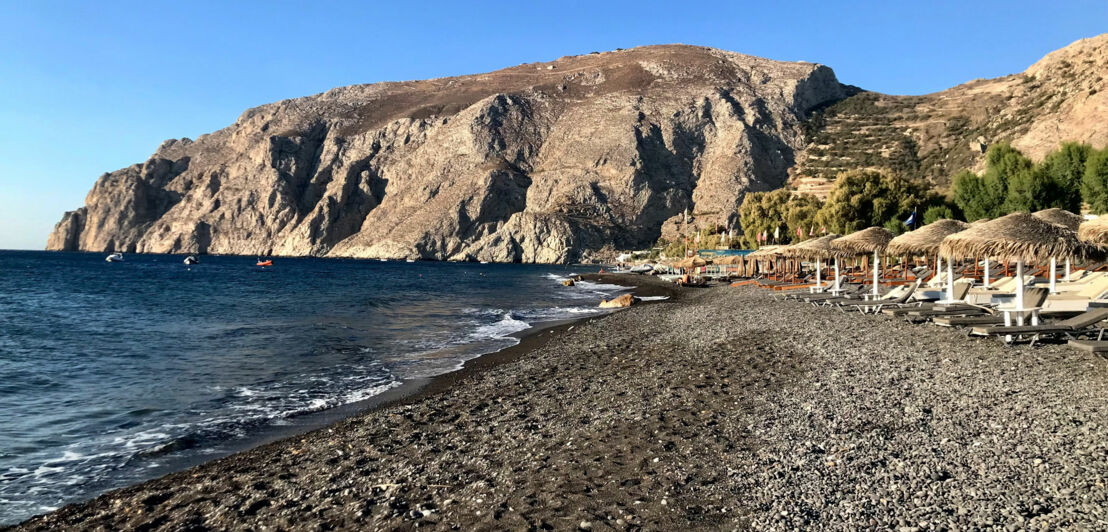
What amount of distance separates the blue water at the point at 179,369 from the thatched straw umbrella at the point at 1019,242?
38.7 ft

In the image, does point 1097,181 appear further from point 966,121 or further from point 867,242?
point 966,121

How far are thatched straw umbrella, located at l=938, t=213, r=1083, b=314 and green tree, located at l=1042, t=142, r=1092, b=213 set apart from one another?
33073mm

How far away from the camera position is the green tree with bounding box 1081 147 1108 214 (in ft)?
112

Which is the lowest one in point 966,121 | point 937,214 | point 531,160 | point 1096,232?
Result: point 1096,232

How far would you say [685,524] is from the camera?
4691mm

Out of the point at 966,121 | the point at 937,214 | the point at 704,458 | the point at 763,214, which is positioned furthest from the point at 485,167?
the point at 704,458

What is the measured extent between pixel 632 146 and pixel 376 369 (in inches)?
4409

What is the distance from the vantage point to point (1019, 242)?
12047mm

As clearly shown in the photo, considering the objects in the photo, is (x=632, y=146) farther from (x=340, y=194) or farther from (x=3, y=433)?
(x=3, y=433)

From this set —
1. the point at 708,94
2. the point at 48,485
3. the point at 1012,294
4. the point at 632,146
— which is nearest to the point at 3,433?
the point at 48,485

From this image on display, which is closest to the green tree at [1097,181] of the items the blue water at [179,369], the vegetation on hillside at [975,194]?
the vegetation on hillside at [975,194]

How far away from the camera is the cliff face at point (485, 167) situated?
119062 mm

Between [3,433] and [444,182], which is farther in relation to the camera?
[444,182]

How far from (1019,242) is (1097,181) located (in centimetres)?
3170
